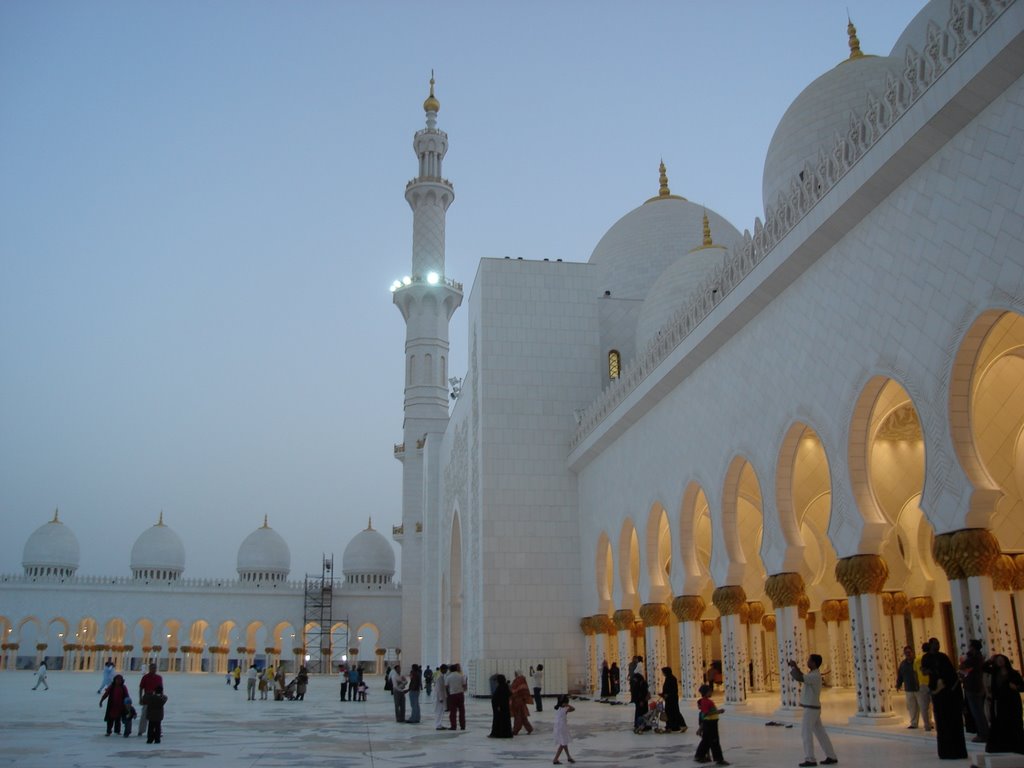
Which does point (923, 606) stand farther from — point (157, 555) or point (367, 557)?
point (157, 555)

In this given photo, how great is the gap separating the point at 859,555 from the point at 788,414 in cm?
151

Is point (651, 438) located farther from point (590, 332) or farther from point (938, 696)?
point (938, 696)

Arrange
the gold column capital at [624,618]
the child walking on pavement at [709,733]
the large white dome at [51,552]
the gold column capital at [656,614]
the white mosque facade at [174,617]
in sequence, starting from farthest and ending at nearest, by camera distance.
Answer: the large white dome at [51,552] < the white mosque facade at [174,617] < the gold column capital at [624,618] < the gold column capital at [656,614] < the child walking on pavement at [709,733]

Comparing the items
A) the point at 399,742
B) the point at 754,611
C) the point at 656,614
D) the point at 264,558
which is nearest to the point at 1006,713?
the point at 399,742

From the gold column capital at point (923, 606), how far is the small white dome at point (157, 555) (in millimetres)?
27030

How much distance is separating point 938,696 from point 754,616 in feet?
26.3

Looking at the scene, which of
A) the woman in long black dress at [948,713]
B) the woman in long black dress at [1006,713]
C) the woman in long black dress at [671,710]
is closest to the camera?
the woman in long black dress at [1006,713]

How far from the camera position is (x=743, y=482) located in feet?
40.4

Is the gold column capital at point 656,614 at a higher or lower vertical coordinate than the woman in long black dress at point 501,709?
higher

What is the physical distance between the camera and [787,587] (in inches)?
331

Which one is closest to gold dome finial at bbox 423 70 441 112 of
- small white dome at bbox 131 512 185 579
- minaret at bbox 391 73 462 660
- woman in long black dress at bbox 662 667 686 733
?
minaret at bbox 391 73 462 660

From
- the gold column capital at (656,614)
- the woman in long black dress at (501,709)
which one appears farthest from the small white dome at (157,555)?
the woman in long black dress at (501,709)

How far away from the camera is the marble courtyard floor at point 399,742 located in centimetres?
617

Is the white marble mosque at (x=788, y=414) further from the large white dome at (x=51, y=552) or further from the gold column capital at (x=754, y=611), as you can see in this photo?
the large white dome at (x=51, y=552)
